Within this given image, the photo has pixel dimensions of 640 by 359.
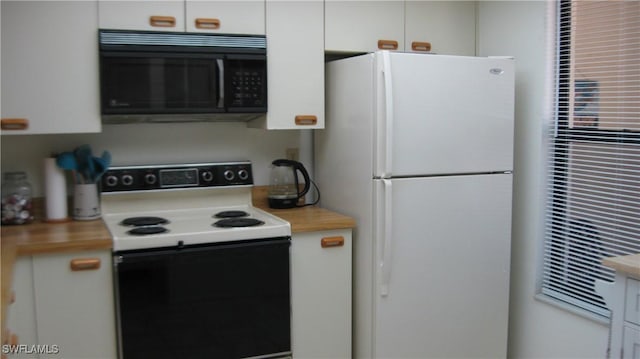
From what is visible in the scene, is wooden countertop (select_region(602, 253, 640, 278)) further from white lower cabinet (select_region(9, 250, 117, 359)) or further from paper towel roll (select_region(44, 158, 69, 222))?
paper towel roll (select_region(44, 158, 69, 222))

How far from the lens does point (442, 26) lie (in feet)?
10.7

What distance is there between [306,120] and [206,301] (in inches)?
39.3

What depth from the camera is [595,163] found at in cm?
278

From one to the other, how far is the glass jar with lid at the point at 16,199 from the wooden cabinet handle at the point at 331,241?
4.43 feet

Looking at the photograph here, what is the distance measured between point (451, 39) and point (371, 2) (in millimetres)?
512

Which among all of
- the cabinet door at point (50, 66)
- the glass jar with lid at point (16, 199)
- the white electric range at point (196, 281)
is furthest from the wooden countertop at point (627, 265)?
the glass jar with lid at point (16, 199)

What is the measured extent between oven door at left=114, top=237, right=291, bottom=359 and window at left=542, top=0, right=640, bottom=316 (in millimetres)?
1347

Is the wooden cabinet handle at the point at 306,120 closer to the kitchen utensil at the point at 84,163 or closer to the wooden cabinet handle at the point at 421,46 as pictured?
the wooden cabinet handle at the point at 421,46

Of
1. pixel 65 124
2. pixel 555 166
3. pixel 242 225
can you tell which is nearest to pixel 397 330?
pixel 242 225

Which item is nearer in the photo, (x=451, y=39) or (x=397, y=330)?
(x=397, y=330)

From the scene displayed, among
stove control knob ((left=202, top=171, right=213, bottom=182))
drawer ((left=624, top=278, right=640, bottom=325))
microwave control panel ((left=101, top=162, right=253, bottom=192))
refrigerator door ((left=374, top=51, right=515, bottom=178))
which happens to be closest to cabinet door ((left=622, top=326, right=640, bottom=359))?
drawer ((left=624, top=278, right=640, bottom=325))

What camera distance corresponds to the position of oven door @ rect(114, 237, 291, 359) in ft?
8.20

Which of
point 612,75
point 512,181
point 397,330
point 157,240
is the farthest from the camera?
point 512,181

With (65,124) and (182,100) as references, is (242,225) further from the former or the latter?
(65,124)
